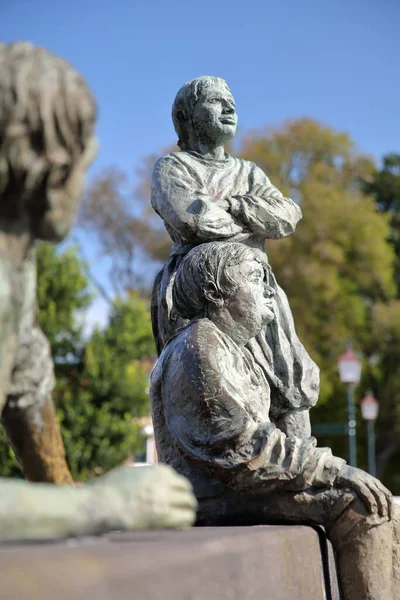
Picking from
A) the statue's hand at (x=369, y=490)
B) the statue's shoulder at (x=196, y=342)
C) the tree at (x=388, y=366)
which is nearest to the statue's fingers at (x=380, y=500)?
the statue's hand at (x=369, y=490)

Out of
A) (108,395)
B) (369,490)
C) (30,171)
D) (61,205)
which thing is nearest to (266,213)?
(369,490)

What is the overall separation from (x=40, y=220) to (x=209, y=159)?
2.90 m

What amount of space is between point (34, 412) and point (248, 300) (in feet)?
5.87

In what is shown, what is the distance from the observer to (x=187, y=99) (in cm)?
505

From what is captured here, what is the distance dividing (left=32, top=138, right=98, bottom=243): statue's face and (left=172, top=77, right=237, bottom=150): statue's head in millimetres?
2813

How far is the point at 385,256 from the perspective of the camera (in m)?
31.5

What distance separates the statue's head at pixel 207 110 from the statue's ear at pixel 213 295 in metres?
1.23

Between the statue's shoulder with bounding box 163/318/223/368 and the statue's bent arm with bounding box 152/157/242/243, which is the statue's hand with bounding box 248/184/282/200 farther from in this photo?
the statue's shoulder with bounding box 163/318/223/368

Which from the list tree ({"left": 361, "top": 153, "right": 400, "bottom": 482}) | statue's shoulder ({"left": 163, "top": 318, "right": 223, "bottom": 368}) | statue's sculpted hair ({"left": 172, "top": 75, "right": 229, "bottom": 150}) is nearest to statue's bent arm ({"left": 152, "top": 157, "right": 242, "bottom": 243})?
statue's sculpted hair ({"left": 172, "top": 75, "right": 229, "bottom": 150})

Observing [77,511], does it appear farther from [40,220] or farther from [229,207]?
[229,207]

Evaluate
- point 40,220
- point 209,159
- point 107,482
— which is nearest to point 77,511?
point 107,482

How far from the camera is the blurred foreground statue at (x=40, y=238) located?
1.94 metres

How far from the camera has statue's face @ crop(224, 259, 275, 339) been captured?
13.5 ft

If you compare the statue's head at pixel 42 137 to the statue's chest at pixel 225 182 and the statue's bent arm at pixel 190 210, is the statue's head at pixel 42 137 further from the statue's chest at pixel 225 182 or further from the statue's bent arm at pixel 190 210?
the statue's chest at pixel 225 182
